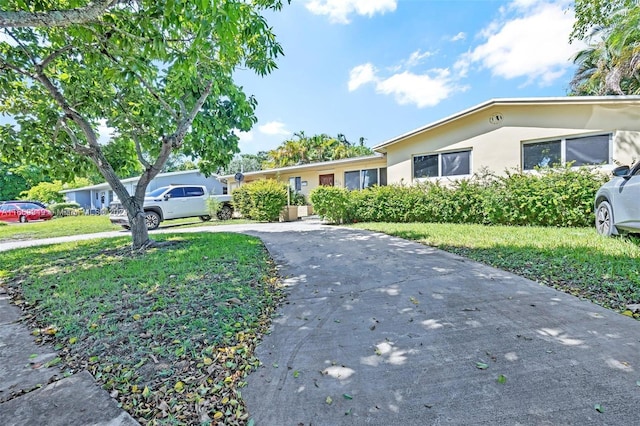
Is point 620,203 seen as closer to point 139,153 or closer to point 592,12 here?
point 139,153

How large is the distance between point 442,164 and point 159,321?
434 inches

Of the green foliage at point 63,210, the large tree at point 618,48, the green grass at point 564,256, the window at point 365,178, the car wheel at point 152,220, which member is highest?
the large tree at point 618,48

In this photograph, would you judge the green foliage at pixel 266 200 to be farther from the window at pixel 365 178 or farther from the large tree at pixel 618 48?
the large tree at pixel 618 48

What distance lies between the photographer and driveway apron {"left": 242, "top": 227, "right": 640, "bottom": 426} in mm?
1857

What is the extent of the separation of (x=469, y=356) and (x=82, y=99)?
8405mm

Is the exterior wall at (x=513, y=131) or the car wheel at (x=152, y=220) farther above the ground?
the exterior wall at (x=513, y=131)

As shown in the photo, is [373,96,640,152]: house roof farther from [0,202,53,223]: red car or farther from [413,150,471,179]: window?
[0,202,53,223]: red car

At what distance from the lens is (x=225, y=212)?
51.0 feet

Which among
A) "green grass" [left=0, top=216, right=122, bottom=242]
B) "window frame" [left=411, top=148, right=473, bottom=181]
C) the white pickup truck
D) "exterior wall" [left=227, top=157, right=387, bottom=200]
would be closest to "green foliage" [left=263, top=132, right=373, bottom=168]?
"exterior wall" [left=227, top=157, right=387, bottom=200]

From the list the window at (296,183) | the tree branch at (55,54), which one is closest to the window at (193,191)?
the window at (296,183)

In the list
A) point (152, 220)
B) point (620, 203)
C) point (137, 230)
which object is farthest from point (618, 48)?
point (152, 220)

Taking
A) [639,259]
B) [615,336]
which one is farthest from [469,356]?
[639,259]

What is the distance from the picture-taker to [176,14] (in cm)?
340

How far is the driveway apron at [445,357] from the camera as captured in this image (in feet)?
6.09
